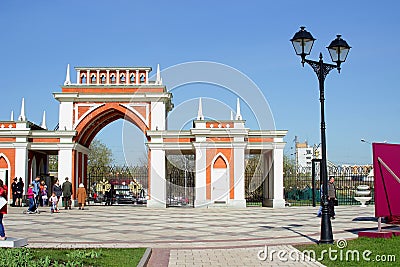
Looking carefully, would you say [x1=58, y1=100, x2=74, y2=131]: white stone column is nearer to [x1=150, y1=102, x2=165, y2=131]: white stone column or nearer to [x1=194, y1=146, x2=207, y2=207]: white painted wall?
[x1=150, y1=102, x2=165, y2=131]: white stone column

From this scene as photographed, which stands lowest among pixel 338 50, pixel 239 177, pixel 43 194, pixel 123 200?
pixel 123 200

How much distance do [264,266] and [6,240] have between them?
19.0 feet

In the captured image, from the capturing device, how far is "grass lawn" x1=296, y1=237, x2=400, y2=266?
995 cm

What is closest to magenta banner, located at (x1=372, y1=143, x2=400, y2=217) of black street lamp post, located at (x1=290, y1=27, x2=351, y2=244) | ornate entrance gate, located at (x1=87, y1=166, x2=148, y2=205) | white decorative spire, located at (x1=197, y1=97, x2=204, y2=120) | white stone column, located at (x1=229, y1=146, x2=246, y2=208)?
black street lamp post, located at (x1=290, y1=27, x2=351, y2=244)

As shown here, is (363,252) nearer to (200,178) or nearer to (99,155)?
(200,178)

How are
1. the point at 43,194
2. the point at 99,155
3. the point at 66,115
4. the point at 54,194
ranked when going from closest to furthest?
the point at 54,194
the point at 43,194
the point at 66,115
the point at 99,155

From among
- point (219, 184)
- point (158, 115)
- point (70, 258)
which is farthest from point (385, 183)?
point (158, 115)

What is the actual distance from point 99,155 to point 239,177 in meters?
40.8

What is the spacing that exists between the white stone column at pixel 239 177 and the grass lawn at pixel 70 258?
20.9 meters

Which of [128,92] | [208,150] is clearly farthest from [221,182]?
[128,92]

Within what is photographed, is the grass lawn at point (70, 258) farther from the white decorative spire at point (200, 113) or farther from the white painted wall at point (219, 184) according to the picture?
the white decorative spire at point (200, 113)

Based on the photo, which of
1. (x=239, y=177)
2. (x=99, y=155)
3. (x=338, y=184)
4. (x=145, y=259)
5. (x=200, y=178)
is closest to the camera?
(x=145, y=259)

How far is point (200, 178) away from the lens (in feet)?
105

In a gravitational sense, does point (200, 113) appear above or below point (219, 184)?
above
